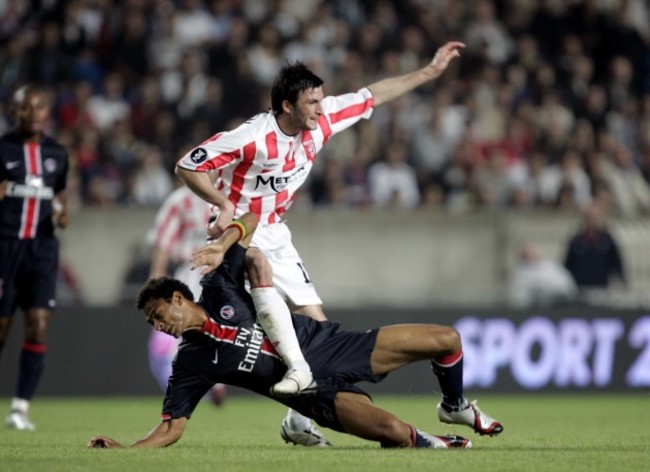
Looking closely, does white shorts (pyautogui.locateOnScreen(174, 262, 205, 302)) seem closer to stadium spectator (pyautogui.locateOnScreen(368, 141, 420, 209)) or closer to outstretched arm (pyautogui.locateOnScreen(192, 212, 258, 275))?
outstretched arm (pyautogui.locateOnScreen(192, 212, 258, 275))

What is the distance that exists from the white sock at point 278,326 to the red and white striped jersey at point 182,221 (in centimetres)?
445

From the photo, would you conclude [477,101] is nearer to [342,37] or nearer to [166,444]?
[342,37]

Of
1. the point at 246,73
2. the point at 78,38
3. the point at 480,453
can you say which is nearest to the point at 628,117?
the point at 246,73

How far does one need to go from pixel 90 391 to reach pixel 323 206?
3.55 meters

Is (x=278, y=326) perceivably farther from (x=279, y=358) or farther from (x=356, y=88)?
(x=356, y=88)

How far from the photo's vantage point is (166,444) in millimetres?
7742

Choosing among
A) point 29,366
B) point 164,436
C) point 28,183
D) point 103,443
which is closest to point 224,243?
point 164,436

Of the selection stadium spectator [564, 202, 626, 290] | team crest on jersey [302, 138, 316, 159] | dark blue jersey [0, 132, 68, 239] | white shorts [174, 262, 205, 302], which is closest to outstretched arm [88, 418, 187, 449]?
team crest on jersey [302, 138, 316, 159]

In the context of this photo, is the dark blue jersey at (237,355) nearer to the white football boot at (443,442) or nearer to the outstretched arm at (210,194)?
the outstretched arm at (210,194)

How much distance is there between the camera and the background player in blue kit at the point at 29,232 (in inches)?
409

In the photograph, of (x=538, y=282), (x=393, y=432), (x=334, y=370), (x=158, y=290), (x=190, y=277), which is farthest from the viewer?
(x=538, y=282)

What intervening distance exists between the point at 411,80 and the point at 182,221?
3.71m

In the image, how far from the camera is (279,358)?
7668mm

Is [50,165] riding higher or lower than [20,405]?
higher
